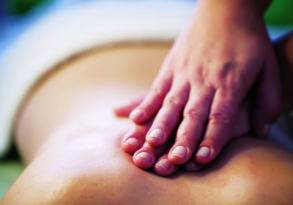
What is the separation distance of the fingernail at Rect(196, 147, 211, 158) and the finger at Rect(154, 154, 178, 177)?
0.04 m

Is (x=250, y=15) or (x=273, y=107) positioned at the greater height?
(x=250, y=15)

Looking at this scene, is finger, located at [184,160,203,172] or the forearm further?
the forearm

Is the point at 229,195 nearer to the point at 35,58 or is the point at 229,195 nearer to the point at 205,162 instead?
the point at 205,162

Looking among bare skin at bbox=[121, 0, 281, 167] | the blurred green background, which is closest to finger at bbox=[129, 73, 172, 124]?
bare skin at bbox=[121, 0, 281, 167]

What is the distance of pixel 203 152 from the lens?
697 millimetres

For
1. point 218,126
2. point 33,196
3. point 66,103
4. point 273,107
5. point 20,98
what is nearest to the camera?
point 33,196

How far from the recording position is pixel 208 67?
82 centimetres

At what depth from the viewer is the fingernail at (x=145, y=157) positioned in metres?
0.68

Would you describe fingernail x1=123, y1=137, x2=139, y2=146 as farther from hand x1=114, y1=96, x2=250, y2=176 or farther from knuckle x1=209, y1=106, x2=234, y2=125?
knuckle x1=209, y1=106, x2=234, y2=125

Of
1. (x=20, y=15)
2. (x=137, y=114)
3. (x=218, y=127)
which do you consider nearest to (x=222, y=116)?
(x=218, y=127)

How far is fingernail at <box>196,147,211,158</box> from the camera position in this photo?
693mm

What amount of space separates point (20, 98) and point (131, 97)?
0.35 metres

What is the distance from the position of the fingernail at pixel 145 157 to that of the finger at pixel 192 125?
0.03 m

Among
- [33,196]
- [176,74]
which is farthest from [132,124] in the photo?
[33,196]
